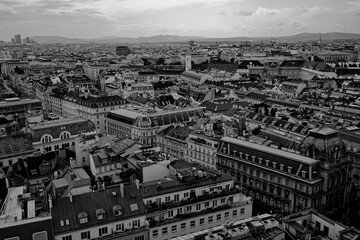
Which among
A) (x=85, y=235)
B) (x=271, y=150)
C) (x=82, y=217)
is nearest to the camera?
(x=82, y=217)

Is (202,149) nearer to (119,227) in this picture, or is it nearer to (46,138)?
(46,138)

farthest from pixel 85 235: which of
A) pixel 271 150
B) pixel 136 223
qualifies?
pixel 271 150

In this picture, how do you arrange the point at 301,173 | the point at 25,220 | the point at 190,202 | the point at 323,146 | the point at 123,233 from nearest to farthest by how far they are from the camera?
the point at 25,220, the point at 123,233, the point at 190,202, the point at 301,173, the point at 323,146

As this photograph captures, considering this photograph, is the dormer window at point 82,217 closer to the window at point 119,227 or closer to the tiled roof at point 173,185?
the window at point 119,227

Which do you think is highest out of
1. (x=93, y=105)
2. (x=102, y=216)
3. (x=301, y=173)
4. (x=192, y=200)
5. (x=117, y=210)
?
(x=117, y=210)

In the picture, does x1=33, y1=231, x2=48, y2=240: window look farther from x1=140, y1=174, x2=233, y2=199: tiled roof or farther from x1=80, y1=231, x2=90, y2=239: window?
x1=140, y1=174, x2=233, y2=199: tiled roof

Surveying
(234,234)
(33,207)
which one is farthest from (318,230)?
(33,207)

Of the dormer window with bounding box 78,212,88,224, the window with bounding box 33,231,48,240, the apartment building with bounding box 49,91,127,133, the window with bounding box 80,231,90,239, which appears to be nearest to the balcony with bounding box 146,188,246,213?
the window with bounding box 80,231,90,239
